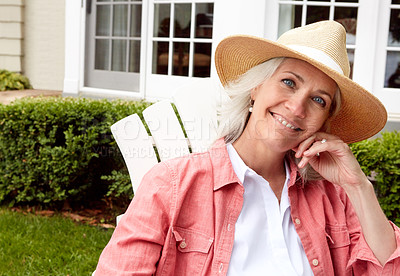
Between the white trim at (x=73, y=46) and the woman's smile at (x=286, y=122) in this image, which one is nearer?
the woman's smile at (x=286, y=122)

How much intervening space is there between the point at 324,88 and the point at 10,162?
329 centimetres

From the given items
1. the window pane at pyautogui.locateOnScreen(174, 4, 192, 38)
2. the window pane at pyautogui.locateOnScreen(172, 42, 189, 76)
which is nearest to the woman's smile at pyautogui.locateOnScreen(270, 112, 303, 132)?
the window pane at pyautogui.locateOnScreen(172, 42, 189, 76)

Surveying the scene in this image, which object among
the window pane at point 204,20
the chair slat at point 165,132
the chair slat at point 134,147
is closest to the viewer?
the chair slat at point 134,147

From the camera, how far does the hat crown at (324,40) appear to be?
5.84ft

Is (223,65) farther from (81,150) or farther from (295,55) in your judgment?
(81,150)

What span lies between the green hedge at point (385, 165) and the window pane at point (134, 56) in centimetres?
334

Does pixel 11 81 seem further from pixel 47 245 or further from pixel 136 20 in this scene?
pixel 47 245


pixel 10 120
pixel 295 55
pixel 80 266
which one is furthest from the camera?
pixel 10 120

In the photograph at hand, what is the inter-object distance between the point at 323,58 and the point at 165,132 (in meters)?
1.24

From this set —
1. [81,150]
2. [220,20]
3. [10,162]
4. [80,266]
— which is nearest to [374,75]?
[220,20]

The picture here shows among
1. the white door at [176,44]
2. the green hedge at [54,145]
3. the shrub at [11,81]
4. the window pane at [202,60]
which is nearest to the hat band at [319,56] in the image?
the green hedge at [54,145]

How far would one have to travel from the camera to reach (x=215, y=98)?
2.93 meters

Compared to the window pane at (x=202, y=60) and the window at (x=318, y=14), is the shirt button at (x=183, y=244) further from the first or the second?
the window pane at (x=202, y=60)

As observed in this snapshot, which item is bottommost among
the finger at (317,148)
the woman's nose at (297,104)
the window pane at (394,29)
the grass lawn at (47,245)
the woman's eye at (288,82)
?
the grass lawn at (47,245)
